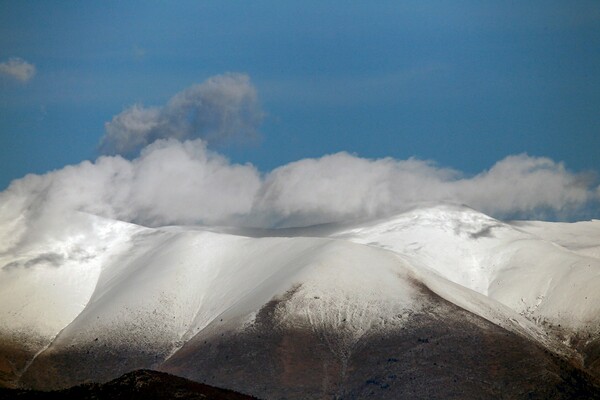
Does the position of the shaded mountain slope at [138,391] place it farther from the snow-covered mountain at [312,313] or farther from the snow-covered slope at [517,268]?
the snow-covered slope at [517,268]

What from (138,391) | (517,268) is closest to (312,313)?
(517,268)

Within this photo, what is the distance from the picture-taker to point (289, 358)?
13838cm

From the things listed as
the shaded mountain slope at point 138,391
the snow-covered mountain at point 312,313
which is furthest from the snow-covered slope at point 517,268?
the shaded mountain slope at point 138,391

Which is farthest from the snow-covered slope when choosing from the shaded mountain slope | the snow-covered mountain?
the shaded mountain slope

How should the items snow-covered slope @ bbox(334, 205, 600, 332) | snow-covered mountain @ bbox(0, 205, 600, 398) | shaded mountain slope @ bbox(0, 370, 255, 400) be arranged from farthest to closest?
snow-covered slope @ bbox(334, 205, 600, 332), snow-covered mountain @ bbox(0, 205, 600, 398), shaded mountain slope @ bbox(0, 370, 255, 400)

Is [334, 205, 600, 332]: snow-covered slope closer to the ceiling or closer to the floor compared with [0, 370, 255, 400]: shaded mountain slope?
closer to the ceiling

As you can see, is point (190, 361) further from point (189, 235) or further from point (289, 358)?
point (189, 235)

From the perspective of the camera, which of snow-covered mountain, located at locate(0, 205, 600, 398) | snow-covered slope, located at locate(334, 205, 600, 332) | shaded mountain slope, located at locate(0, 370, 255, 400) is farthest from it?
snow-covered slope, located at locate(334, 205, 600, 332)

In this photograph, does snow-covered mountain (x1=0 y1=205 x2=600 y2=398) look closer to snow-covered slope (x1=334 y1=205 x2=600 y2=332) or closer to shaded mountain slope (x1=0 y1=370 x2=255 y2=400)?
snow-covered slope (x1=334 y1=205 x2=600 y2=332)

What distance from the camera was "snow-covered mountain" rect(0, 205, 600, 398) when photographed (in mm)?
133750

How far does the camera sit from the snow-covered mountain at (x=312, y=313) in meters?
134

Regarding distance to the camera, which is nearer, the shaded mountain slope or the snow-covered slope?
the shaded mountain slope

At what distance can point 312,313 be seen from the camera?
146750 millimetres

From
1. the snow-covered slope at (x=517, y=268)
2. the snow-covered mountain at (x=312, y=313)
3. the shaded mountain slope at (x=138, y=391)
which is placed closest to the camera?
the shaded mountain slope at (x=138, y=391)
